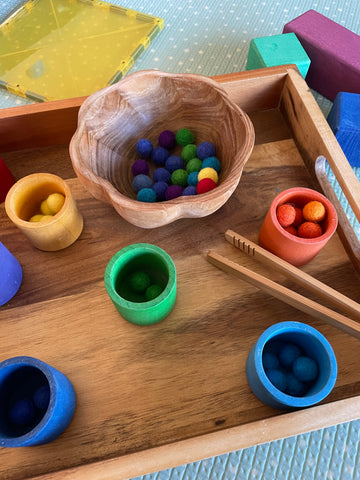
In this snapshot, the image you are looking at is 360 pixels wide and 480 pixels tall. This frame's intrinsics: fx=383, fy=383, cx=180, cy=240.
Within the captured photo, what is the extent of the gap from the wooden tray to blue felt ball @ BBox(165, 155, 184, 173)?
0.07 metres

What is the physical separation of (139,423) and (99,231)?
0.67 ft

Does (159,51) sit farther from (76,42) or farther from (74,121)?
(74,121)

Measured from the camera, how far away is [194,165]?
445 mm

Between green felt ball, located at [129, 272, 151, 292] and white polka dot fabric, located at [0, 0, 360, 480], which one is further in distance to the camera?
white polka dot fabric, located at [0, 0, 360, 480]

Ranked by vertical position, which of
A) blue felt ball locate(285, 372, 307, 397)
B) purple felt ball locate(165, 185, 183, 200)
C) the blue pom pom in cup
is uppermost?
purple felt ball locate(165, 185, 183, 200)

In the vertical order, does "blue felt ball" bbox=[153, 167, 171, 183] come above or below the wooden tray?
above

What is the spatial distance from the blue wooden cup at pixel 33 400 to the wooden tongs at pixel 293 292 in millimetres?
191

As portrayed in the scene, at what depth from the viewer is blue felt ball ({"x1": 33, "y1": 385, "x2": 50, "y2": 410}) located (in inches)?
12.4

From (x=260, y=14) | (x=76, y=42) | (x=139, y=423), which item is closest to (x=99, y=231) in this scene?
(x=139, y=423)

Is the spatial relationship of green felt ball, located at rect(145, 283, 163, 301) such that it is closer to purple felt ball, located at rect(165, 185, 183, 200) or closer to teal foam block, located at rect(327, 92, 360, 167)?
purple felt ball, located at rect(165, 185, 183, 200)

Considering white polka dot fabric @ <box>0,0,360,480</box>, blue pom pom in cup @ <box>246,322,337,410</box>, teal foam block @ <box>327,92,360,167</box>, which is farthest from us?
white polka dot fabric @ <box>0,0,360,480</box>

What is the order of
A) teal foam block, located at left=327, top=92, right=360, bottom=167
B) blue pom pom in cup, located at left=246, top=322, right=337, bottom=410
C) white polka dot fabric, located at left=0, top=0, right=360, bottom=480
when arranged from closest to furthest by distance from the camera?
1. blue pom pom in cup, located at left=246, top=322, right=337, bottom=410
2. teal foam block, located at left=327, top=92, right=360, bottom=167
3. white polka dot fabric, located at left=0, top=0, right=360, bottom=480

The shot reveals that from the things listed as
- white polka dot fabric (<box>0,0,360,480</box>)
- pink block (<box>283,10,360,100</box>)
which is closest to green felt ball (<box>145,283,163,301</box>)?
white polka dot fabric (<box>0,0,360,480</box>)

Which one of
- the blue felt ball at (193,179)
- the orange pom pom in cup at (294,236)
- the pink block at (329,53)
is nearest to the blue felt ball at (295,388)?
the orange pom pom in cup at (294,236)
